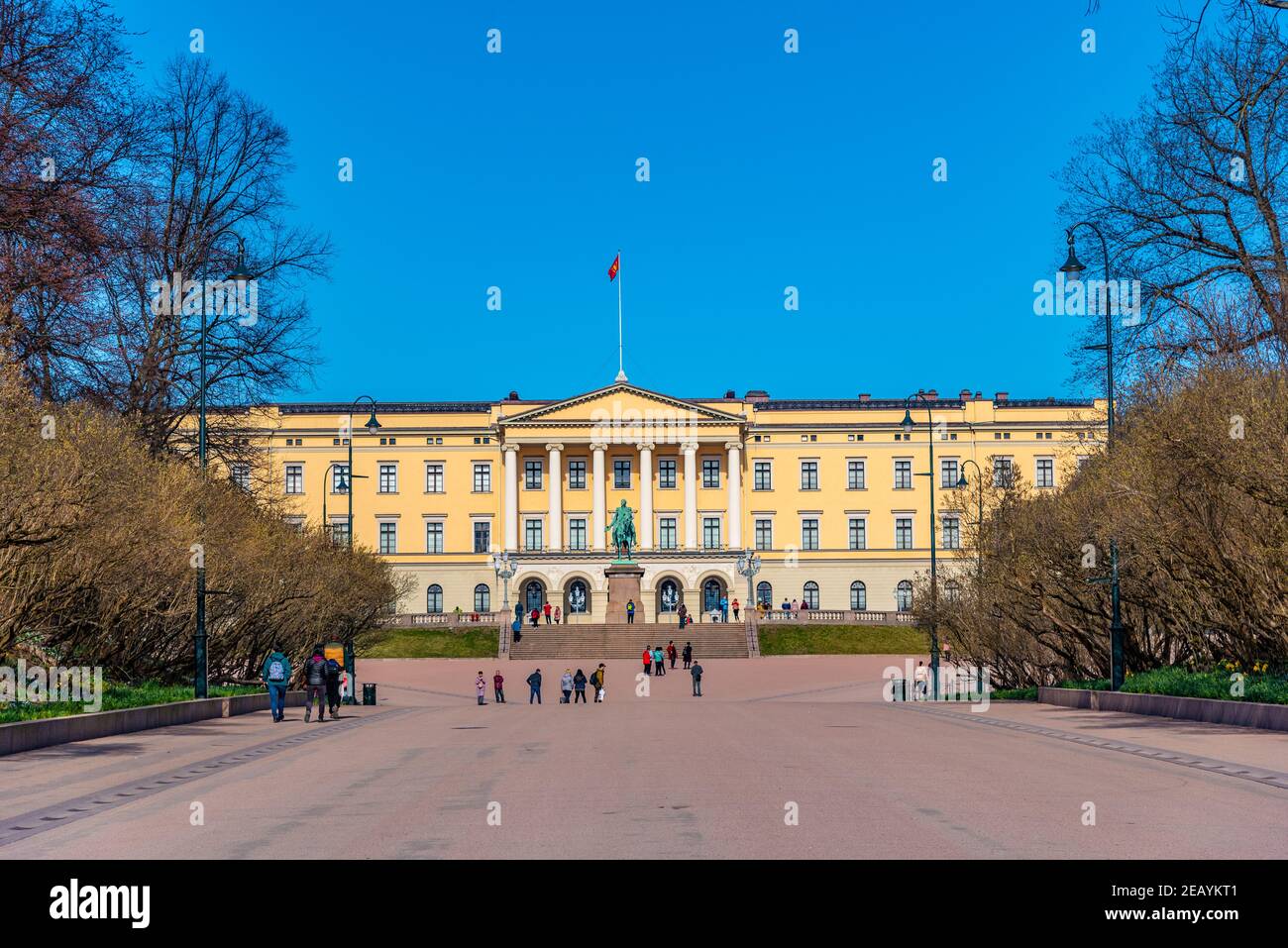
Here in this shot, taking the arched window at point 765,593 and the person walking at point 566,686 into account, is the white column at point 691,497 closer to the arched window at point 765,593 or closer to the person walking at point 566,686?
the arched window at point 765,593

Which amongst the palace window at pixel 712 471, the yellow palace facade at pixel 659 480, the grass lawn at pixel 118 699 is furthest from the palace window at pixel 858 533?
the grass lawn at pixel 118 699

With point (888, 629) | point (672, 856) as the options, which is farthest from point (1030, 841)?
point (888, 629)

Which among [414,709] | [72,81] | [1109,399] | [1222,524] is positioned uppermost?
[72,81]

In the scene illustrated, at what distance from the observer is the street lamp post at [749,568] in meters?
104

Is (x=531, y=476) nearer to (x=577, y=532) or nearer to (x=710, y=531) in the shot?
(x=577, y=532)

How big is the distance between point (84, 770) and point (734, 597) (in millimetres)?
89622

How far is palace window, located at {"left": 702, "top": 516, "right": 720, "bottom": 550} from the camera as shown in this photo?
113062 millimetres

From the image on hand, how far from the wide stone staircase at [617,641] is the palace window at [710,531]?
24.3 metres

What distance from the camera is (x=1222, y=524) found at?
26.9 metres

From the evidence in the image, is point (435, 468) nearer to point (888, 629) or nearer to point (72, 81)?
point (888, 629)

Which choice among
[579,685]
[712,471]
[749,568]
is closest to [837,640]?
[749,568]

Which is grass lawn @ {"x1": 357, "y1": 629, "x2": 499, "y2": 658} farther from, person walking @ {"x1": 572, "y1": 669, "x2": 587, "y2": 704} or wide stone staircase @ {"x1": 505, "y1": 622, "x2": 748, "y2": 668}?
person walking @ {"x1": 572, "y1": 669, "x2": 587, "y2": 704}

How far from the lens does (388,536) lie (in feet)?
374

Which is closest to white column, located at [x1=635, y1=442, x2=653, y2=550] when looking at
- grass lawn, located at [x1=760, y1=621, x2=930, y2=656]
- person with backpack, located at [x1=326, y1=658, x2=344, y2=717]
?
grass lawn, located at [x1=760, y1=621, x2=930, y2=656]
